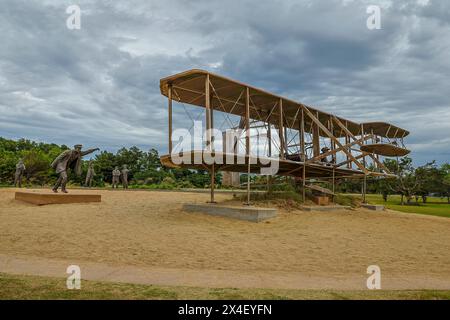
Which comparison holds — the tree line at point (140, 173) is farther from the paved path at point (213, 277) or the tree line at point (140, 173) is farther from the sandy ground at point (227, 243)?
the paved path at point (213, 277)

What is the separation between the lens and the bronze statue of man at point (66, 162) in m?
19.5

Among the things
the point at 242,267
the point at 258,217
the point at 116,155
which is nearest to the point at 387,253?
the point at 242,267

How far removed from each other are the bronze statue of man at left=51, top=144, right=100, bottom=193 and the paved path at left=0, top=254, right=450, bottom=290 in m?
12.7

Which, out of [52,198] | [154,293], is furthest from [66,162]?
[154,293]

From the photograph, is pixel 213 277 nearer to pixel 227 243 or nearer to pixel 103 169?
pixel 227 243

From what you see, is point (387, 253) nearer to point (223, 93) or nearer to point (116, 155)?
point (223, 93)

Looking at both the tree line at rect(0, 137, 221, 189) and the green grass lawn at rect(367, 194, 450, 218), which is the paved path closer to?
the green grass lawn at rect(367, 194, 450, 218)

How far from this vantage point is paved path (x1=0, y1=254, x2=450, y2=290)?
6.32 metres

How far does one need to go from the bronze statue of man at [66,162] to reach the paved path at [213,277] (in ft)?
41.6

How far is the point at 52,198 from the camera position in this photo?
16.9 metres

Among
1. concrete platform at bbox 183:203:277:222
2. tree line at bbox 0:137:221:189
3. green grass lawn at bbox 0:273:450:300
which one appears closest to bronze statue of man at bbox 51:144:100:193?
concrete platform at bbox 183:203:277:222
